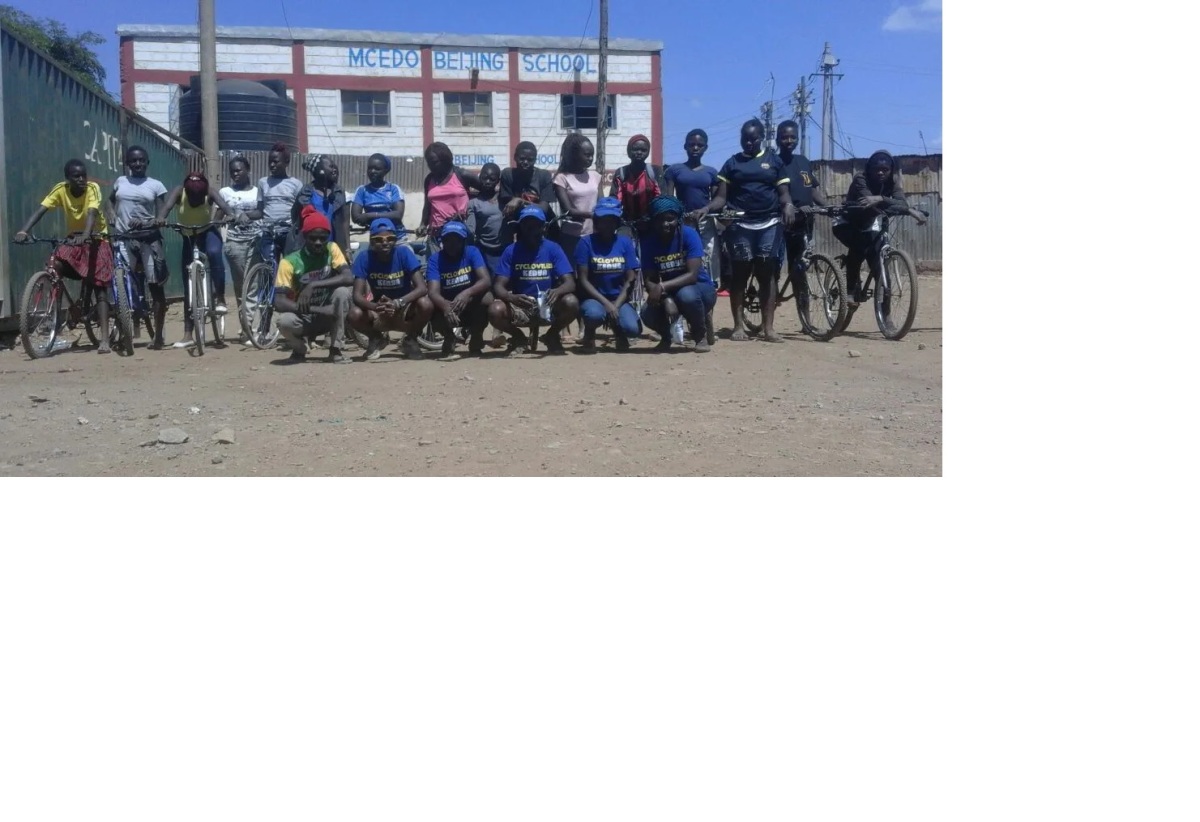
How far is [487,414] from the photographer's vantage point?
6.01 m

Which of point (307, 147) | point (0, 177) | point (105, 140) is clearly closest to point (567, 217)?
point (0, 177)

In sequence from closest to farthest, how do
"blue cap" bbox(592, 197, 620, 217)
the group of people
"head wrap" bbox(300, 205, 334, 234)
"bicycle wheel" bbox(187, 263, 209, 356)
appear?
"head wrap" bbox(300, 205, 334, 234) → the group of people → "blue cap" bbox(592, 197, 620, 217) → "bicycle wheel" bbox(187, 263, 209, 356)

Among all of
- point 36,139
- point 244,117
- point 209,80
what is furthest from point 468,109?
point 36,139

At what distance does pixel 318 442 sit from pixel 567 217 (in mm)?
3783

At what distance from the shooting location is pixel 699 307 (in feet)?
27.1

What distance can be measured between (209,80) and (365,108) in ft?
46.9

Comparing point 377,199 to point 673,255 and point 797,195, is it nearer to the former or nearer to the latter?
point 673,255

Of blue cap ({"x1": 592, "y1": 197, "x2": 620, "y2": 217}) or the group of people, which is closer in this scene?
the group of people

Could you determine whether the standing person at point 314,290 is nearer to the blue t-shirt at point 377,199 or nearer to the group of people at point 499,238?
the group of people at point 499,238

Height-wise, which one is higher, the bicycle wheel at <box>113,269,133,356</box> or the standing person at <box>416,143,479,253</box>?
the standing person at <box>416,143,479,253</box>

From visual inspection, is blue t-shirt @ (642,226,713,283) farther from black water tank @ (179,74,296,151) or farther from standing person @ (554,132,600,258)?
black water tank @ (179,74,296,151)

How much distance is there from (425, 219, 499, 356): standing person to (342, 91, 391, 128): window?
19973 millimetres

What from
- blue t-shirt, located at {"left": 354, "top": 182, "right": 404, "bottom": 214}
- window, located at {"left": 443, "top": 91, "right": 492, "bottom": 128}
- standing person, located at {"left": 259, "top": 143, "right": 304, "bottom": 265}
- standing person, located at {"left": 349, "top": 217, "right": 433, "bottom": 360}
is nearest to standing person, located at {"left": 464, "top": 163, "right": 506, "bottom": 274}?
blue t-shirt, located at {"left": 354, "top": 182, "right": 404, "bottom": 214}

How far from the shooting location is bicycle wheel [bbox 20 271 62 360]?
329 inches
